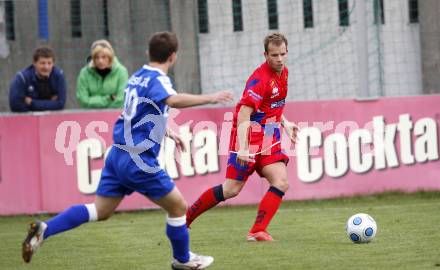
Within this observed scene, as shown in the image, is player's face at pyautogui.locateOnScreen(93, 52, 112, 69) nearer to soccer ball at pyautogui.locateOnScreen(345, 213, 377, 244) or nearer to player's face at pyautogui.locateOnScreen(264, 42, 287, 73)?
player's face at pyautogui.locateOnScreen(264, 42, 287, 73)

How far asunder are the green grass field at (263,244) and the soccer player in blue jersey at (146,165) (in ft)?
1.84

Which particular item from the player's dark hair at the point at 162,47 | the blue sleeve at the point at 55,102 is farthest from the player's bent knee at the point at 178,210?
the blue sleeve at the point at 55,102

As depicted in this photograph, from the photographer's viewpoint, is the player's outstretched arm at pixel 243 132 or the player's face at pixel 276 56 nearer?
the player's outstretched arm at pixel 243 132

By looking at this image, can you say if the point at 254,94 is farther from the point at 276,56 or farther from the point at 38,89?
the point at 38,89

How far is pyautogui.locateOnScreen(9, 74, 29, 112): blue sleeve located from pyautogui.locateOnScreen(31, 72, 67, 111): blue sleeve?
0.12 metres

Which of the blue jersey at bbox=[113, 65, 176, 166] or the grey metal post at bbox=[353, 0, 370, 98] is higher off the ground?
the grey metal post at bbox=[353, 0, 370, 98]

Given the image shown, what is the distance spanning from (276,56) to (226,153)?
4.00m

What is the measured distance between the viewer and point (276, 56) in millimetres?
9492

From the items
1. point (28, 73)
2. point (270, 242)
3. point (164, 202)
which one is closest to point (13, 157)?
point (28, 73)

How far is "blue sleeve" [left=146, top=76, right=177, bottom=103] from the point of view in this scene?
24.1 feet

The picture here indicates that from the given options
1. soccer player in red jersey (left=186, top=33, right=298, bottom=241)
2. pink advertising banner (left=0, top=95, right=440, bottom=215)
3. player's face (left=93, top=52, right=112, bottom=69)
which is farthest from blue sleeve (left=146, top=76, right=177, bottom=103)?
player's face (left=93, top=52, right=112, bottom=69)

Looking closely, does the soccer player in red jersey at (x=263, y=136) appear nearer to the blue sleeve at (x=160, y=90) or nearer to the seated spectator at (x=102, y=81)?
the blue sleeve at (x=160, y=90)

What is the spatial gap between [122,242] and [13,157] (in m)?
3.74

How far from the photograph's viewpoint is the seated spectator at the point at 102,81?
13008 mm
